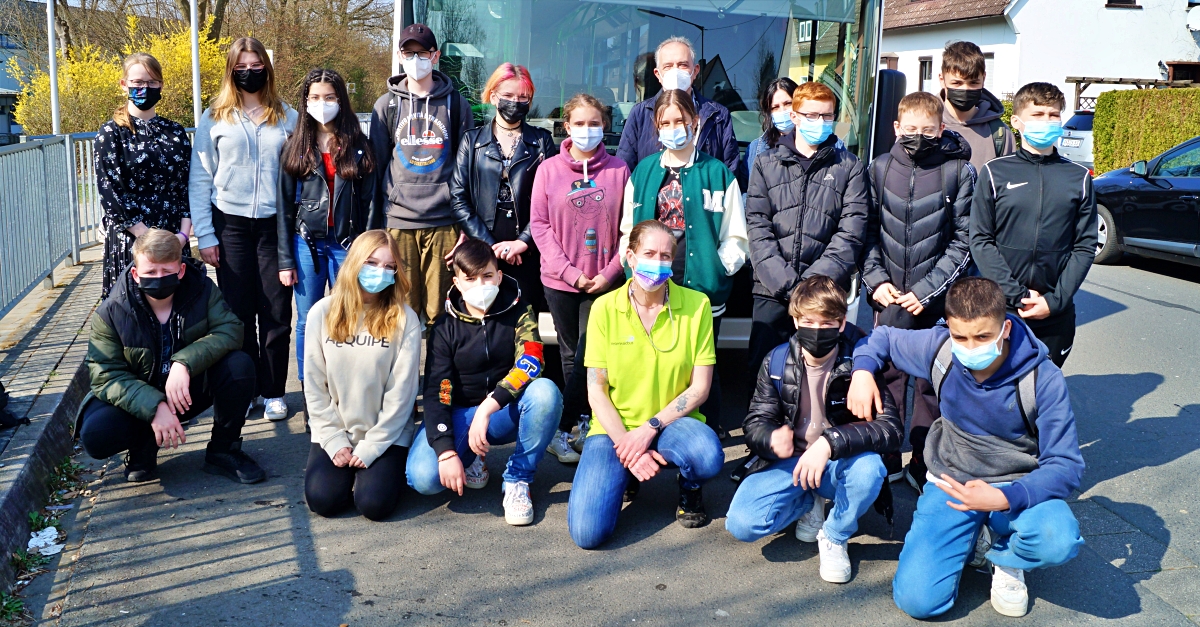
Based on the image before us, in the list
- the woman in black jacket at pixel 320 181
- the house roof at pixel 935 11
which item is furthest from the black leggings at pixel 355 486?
the house roof at pixel 935 11

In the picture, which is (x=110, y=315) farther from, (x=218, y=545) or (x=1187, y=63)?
(x=1187, y=63)

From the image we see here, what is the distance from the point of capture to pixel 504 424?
15.1ft

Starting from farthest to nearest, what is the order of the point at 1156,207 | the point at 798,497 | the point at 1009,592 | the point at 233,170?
1. the point at 1156,207
2. the point at 233,170
3. the point at 798,497
4. the point at 1009,592

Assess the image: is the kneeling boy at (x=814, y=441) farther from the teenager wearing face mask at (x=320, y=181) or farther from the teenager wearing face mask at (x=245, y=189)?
the teenager wearing face mask at (x=245, y=189)

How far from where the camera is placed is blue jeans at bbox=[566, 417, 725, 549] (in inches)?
165

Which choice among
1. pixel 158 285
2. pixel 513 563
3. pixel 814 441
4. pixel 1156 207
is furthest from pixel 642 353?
pixel 1156 207

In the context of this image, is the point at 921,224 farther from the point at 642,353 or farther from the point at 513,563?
the point at 513,563

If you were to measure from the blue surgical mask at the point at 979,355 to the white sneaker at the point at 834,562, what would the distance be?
2.89 feet

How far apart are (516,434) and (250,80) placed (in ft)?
7.89

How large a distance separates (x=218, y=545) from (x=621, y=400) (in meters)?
1.81

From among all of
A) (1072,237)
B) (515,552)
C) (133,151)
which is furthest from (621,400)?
(133,151)

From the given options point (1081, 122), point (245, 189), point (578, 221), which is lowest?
point (578, 221)

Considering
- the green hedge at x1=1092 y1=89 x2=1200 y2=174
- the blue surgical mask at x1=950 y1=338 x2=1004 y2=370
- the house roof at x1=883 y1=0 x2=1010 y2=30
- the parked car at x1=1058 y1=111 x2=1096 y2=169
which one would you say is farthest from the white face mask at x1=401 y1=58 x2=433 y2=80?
the house roof at x1=883 y1=0 x2=1010 y2=30

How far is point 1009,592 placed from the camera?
3701 millimetres
